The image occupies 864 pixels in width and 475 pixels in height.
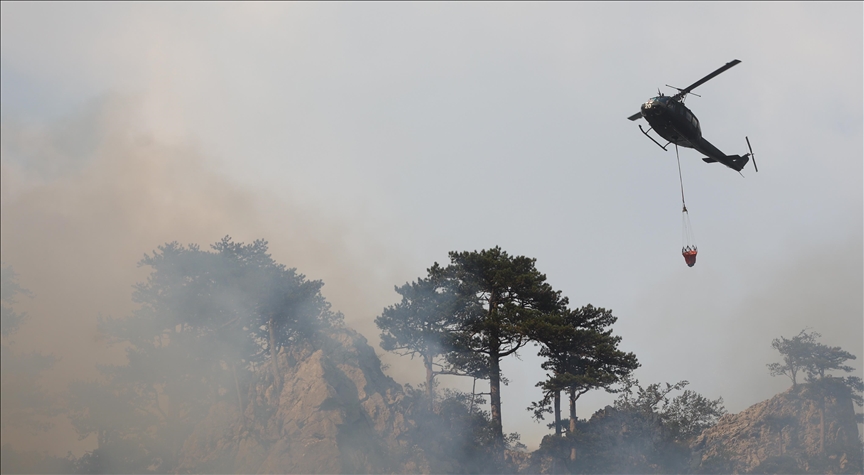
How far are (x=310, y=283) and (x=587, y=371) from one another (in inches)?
1050

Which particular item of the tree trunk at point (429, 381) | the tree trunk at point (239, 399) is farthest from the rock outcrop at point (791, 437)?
the tree trunk at point (239, 399)

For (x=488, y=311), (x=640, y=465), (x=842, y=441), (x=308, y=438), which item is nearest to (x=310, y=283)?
(x=308, y=438)

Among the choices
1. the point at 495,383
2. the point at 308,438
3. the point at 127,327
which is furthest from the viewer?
the point at 127,327

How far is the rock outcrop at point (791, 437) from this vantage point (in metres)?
56.3

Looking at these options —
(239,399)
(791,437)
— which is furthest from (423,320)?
(791,437)

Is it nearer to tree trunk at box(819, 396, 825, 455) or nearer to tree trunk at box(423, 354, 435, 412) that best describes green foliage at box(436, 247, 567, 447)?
tree trunk at box(423, 354, 435, 412)

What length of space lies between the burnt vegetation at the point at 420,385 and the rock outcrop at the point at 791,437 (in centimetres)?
19

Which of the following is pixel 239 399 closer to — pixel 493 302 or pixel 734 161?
pixel 493 302

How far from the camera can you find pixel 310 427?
52.2 m

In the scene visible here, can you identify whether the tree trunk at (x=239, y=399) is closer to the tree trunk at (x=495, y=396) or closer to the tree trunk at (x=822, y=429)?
the tree trunk at (x=495, y=396)

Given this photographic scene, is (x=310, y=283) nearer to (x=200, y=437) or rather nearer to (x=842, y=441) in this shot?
(x=200, y=437)

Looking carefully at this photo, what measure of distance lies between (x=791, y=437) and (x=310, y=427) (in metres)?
43.0

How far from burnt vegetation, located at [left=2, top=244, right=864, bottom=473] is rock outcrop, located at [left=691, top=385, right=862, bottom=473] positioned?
0.19 m

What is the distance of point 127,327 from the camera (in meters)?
56.2
